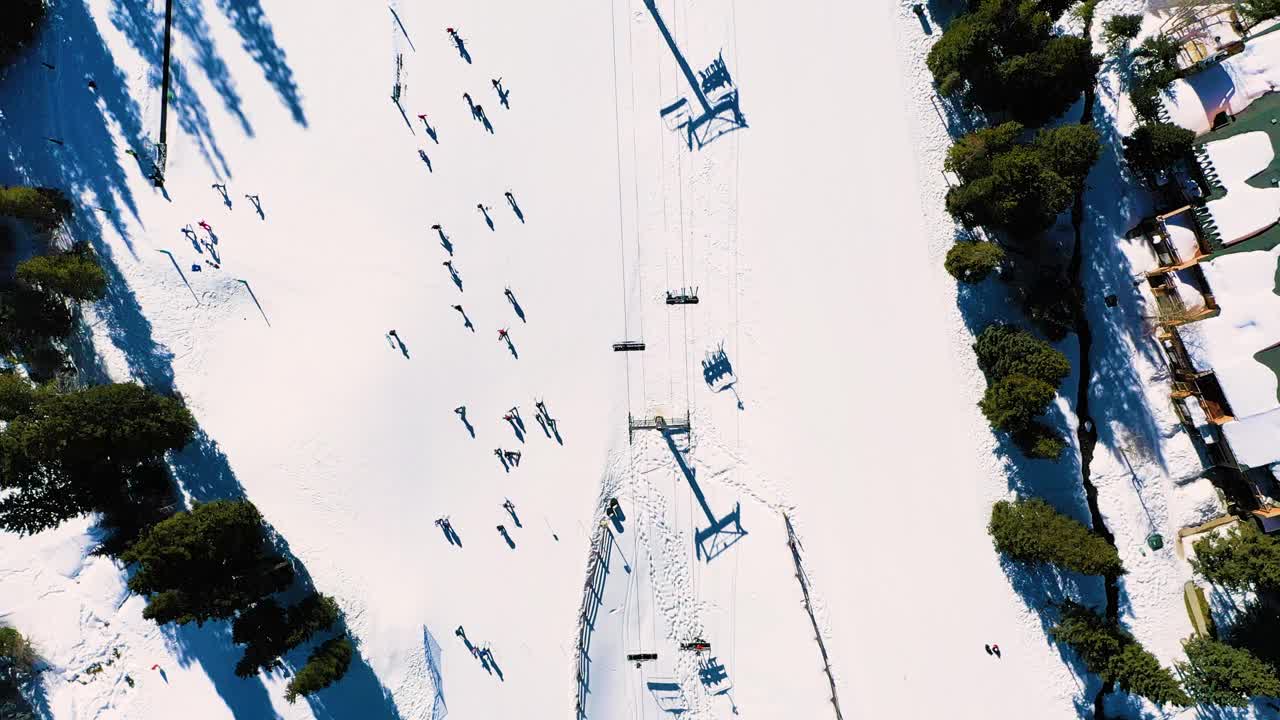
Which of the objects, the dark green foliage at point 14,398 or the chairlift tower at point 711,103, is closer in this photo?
the dark green foliage at point 14,398

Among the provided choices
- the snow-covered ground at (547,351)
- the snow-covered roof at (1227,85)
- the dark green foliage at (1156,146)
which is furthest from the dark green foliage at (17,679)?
the snow-covered roof at (1227,85)

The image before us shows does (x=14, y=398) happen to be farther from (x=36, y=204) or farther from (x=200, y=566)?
(x=200, y=566)

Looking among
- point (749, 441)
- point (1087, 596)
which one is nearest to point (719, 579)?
point (749, 441)

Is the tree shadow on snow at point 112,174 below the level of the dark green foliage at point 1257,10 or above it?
above

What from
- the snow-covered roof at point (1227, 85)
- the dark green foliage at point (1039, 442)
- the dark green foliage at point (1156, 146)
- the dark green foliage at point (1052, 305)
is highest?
the snow-covered roof at point (1227, 85)

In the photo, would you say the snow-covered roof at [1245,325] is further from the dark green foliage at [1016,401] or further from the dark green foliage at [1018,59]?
the dark green foliage at [1018,59]

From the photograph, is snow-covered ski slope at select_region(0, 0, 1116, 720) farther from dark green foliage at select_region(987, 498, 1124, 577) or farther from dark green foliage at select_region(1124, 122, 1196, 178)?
dark green foliage at select_region(1124, 122, 1196, 178)

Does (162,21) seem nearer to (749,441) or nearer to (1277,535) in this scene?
(749,441)
